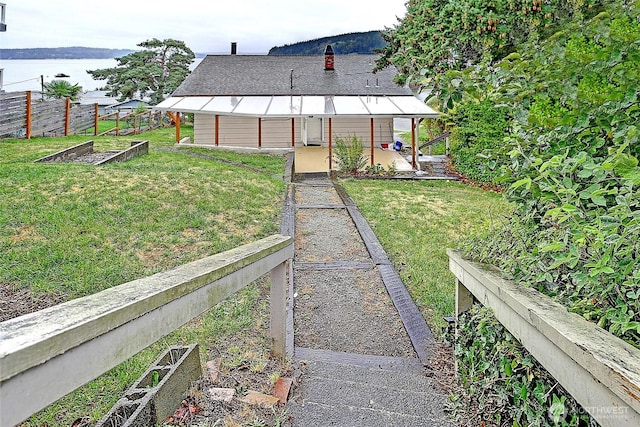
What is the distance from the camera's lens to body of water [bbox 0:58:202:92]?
30000 mm

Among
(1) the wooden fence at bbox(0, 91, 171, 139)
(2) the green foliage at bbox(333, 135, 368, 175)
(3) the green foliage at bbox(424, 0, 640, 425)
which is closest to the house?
(2) the green foliage at bbox(333, 135, 368, 175)

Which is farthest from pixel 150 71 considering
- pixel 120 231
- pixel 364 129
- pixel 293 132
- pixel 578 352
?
pixel 578 352

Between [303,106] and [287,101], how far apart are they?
1.19 m

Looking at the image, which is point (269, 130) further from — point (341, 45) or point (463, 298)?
point (341, 45)

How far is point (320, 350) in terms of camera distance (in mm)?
3543

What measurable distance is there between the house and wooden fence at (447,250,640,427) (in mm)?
15067

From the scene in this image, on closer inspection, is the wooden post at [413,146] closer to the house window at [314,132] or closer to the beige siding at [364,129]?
the beige siding at [364,129]

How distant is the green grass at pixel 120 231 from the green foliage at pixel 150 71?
23.7 metres

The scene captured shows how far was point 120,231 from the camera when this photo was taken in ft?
19.4

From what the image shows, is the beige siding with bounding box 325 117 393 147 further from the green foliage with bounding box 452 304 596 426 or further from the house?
the green foliage with bounding box 452 304 596 426

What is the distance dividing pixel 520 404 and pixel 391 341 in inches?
79.6

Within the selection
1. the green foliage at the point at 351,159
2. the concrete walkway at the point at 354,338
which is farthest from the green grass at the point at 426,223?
the green foliage at the point at 351,159

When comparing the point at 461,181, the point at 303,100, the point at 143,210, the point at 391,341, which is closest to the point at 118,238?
the point at 143,210

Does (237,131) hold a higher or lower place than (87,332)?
higher
